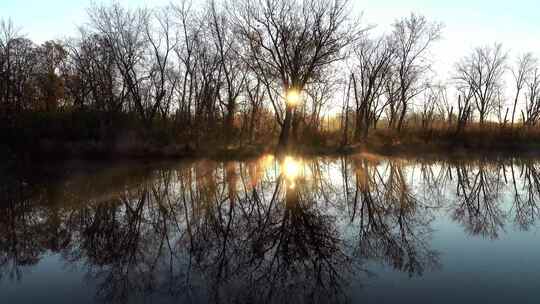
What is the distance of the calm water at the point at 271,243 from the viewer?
454 centimetres

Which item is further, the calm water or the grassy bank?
the grassy bank

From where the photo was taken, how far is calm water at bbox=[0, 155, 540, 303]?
4.54 m

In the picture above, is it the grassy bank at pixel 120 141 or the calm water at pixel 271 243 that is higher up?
the grassy bank at pixel 120 141

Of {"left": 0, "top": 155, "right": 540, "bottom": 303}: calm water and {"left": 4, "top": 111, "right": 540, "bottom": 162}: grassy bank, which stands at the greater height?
{"left": 4, "top": 111, "right": 540, "bottom": 162}: grassy bank

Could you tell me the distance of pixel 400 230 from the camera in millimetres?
7133

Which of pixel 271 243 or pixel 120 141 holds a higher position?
pixel 120 141

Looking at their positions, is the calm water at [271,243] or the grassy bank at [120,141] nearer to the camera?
the calm water at [271,243]

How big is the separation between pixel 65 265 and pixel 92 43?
29.9 metres

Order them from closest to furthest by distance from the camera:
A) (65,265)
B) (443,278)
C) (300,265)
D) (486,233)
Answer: (443,278), (300,265), (65,265), (486,233)

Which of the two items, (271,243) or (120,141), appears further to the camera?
(120,141)

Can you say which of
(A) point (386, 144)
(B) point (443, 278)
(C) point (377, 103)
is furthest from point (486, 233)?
(C) point (377, 103)

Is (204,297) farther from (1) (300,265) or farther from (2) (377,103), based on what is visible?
(2) (377,103)

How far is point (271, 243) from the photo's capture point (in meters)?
6.20

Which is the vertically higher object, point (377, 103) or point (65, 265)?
→ point (377, 103)
